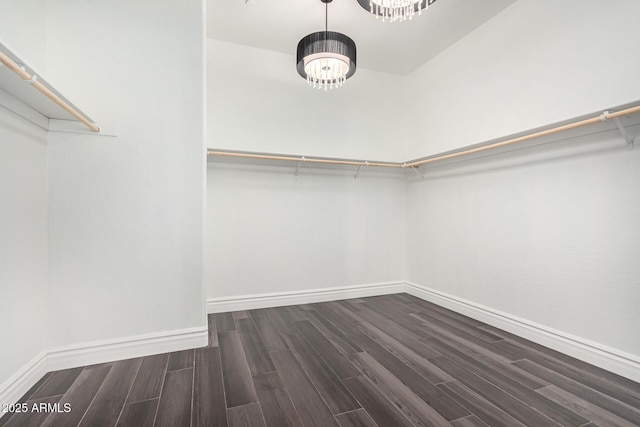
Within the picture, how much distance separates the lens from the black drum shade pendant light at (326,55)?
1979mm

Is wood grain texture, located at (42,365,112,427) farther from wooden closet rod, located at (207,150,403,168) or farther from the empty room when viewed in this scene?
wooden closet rod, located at (207,150,403,168)

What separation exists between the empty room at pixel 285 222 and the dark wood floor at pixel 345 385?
14mm

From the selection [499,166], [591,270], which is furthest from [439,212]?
[591,270]

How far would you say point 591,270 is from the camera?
5.94 ft

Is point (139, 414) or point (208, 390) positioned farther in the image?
point (208, 390)

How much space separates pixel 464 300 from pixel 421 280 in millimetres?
581

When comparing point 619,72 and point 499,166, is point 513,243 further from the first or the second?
point 619,72

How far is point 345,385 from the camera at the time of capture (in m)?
1.53

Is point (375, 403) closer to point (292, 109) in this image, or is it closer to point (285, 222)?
point (285, 222)

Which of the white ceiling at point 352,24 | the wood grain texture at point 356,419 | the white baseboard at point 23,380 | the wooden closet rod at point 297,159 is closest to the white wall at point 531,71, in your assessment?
the white ceiling at point 352,24

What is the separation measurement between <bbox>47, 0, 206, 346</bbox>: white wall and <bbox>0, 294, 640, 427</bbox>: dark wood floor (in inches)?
13.3

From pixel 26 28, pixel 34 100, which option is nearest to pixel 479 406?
pixel 34 100

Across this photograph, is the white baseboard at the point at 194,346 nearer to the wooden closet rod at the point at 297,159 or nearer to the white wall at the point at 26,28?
the wooden closet rod at the point at 297,159

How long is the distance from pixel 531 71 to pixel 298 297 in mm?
2697
